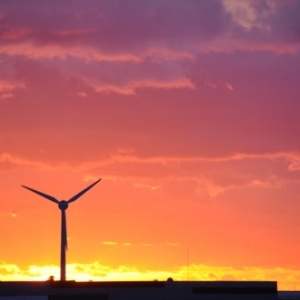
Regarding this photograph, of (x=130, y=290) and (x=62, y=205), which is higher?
(x=62, y=205)

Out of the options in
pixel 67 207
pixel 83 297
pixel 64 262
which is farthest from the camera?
pixel 67 207

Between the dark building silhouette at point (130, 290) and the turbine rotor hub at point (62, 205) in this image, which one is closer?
the dark building silhouette at point (130, 290)

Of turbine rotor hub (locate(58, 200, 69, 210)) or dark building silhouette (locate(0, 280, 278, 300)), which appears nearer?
dark building silhouette (locate(0, 280, 278, 300))

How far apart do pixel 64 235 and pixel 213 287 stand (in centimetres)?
3088

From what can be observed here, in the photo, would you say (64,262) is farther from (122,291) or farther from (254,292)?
(254,292)

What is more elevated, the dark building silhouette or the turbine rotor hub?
the turbine rotor hub

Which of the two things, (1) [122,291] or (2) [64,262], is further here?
(2) [64,262]

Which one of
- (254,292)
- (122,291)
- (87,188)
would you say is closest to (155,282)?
(122,291)

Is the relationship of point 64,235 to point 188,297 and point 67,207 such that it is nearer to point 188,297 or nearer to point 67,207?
point 67,207

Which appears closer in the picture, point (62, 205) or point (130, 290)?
point (130, 290)

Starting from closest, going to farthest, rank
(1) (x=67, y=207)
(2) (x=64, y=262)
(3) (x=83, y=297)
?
(3) (x=83, y=297) < (2) (x=64, y=262) < (1) (x=67, y=207)

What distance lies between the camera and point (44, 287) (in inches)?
5930

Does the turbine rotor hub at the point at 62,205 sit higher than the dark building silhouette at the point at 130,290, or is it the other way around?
the turbine rotor hub at the point at 62,205

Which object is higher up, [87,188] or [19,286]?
[87,188]
